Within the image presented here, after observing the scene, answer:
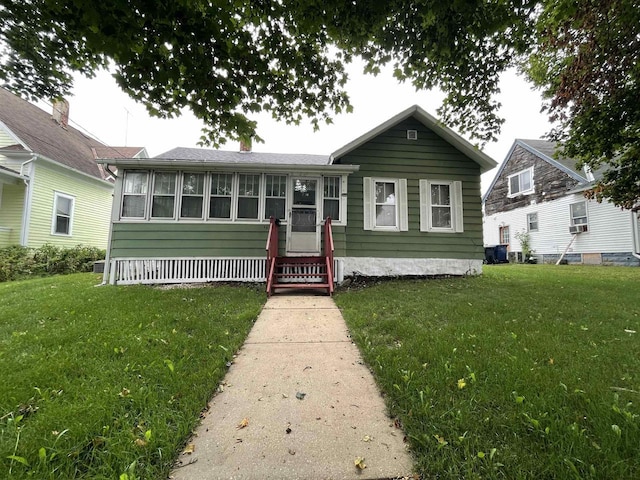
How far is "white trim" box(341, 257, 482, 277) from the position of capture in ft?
25.7

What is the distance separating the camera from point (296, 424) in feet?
6.26

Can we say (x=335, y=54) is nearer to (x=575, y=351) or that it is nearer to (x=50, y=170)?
(x=575, y=351)

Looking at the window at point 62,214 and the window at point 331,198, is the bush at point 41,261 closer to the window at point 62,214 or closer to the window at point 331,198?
the window at point 62,214

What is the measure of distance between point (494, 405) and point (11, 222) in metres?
14.6

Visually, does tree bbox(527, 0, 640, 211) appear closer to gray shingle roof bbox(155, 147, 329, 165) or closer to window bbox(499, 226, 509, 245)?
gray shingle roof bbox(155, 147, 329, 165)

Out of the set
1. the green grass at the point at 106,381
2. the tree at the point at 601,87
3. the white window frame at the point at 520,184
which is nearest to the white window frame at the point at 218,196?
the green grass at the point at 106,381

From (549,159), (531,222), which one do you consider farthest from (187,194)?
(531,222)

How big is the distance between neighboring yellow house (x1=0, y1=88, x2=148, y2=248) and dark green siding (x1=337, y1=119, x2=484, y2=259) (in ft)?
31.7

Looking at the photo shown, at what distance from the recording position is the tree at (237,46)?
119 inches

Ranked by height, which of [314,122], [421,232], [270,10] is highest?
[270,10]

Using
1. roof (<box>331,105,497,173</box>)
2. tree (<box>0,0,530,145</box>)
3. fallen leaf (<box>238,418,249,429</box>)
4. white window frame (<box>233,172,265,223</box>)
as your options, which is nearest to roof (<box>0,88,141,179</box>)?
white window frame (<box>233,172,265,223</box>)

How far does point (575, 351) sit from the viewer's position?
9.47 ft

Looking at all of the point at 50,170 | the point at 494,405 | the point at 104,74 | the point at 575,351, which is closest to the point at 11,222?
the point at 50,170

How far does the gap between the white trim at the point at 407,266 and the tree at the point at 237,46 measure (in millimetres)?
4149
